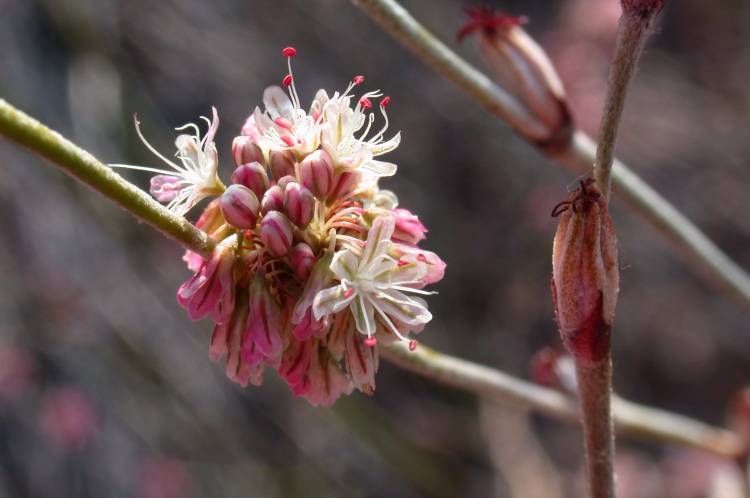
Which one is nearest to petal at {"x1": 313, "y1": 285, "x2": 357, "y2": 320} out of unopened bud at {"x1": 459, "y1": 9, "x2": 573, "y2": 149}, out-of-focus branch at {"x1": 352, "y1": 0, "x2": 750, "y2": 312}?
out-of-focus branch at {"x1": 352, "y1": 0, "x2": 750, "y2": 312}

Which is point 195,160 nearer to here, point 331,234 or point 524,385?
point 331,234

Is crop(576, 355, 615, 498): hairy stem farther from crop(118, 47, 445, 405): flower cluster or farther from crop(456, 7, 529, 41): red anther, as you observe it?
crop(456, 7, 529, 41): red anther

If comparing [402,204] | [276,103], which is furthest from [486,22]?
[402,204]

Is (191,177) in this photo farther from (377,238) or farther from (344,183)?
(377,238)

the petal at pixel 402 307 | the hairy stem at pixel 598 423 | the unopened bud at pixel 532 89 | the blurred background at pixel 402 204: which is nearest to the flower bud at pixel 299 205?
the petal at pixel 402 307

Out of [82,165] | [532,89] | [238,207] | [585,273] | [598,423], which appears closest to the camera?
[82,165]

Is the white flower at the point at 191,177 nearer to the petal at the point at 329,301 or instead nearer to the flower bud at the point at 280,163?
the flower bud at the point at 280,163
